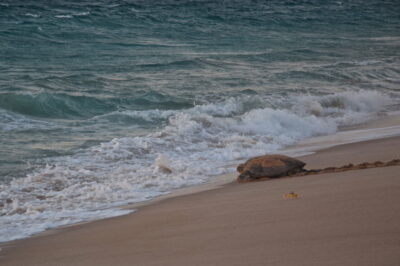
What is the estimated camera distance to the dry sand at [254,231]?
11.5ft

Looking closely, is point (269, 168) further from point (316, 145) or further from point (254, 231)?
point (316, 145)

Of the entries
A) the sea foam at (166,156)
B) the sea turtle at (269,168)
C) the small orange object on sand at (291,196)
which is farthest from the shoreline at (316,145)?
the small orange object on sand at (291,196)

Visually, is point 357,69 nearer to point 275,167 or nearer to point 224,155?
point 224,155

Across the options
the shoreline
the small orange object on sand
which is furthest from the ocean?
the small orange object on sand

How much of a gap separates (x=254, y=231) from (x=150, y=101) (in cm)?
947

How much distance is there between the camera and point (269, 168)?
21.3 ft

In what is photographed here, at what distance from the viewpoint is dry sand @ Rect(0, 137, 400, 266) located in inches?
137

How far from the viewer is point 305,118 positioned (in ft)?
37.5

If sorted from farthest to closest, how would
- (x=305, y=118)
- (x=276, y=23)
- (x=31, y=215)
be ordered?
(x=276, y=23) → (x=305, y=118) → (x=31, y=215)

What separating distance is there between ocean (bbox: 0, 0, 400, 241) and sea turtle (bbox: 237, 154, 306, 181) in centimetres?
75

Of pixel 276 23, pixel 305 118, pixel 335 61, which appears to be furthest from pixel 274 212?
pixel 276 23

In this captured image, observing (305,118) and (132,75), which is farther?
(132,75)

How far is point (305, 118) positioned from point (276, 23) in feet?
76.2

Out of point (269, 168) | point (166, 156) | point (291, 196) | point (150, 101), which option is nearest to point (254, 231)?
point (291, 196)
